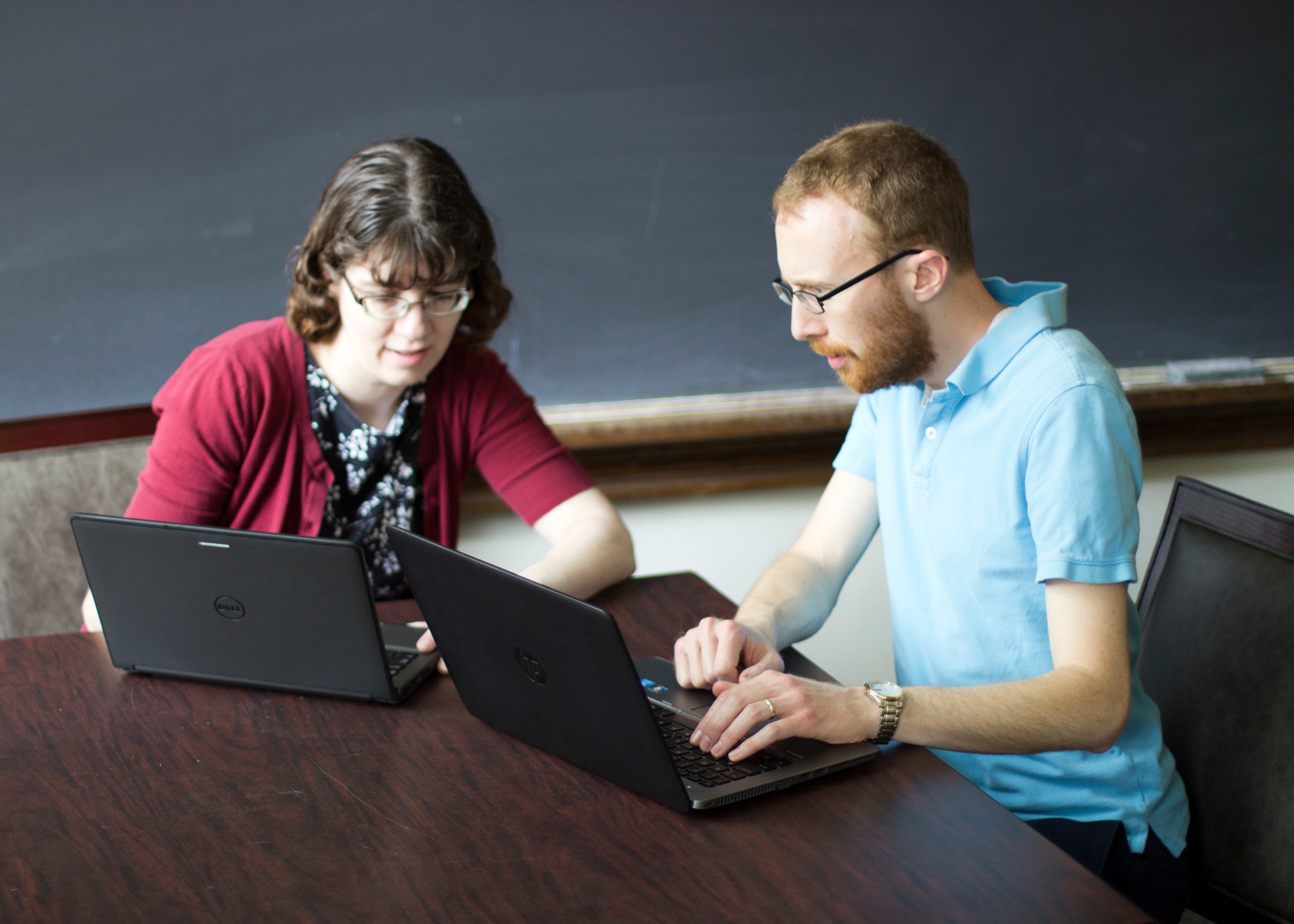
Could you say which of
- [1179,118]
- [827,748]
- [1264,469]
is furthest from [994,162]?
[827,748]

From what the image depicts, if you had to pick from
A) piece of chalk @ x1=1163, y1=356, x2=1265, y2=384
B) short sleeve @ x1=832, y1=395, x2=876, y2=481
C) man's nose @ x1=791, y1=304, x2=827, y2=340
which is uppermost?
man's nose @ x1=791, y1=304, x2=827, y2=340

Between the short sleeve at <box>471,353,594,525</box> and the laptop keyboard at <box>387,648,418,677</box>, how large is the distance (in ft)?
1.59

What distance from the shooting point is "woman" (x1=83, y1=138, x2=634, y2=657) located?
1.42m

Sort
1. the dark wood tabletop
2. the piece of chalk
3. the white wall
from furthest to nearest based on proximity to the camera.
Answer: the piece of chalk, the white wall, the dark wood tabletop

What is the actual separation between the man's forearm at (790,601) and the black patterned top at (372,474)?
0.55m

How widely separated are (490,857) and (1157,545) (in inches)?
40.1

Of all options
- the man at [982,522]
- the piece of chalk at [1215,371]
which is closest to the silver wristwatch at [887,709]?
the man at [982,522]

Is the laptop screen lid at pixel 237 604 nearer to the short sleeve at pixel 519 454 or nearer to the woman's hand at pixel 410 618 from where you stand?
the woman's hand at pixel 410 618

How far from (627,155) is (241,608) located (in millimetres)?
1175

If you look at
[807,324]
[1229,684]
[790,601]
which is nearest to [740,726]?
[790,601]

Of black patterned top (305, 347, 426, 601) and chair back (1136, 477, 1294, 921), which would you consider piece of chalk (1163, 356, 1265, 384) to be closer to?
chair back (1136, 477, 1294, 921)

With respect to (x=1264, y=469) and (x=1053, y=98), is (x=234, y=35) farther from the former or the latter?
(x=1264, y=469)

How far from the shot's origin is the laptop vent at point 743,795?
0.86 meters

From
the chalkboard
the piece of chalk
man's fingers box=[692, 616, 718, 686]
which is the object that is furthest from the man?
the piece of chalk
